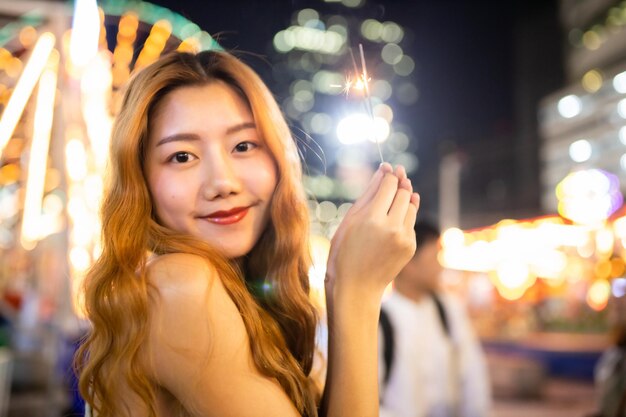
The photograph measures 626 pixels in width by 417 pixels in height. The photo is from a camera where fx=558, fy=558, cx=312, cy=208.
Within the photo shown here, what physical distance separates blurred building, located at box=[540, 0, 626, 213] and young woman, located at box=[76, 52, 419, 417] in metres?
22.5

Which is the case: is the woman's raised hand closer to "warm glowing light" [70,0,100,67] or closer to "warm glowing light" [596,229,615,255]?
"warm glowing light" [70,0,100,67]

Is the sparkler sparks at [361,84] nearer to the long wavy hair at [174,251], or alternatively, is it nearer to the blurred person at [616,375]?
the long wavy hair at [174,251]

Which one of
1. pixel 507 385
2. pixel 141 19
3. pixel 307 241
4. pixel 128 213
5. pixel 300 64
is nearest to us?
pixel 128 213

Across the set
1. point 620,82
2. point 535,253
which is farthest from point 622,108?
point 535,253

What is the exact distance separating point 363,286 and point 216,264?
315mm

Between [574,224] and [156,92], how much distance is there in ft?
47.2

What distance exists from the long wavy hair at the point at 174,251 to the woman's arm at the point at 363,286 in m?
0.11

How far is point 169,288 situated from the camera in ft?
3.51

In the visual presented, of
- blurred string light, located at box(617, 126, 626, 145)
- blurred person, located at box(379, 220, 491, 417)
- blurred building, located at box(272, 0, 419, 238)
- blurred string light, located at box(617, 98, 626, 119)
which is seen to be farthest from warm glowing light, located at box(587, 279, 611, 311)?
blurred building, located at box(272, 0, 419, 238)

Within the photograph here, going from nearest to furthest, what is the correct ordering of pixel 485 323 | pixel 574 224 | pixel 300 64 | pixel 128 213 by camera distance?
pixel 128 213 < pixel 300 64 < pixel 574 224 < pixel 485 323

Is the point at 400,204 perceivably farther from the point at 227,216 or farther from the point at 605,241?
the point at 605,241

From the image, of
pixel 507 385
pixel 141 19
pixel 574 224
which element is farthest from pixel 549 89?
pixel 141 19

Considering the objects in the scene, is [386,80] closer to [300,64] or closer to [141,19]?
[300,64]

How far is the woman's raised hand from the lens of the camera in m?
1.15
